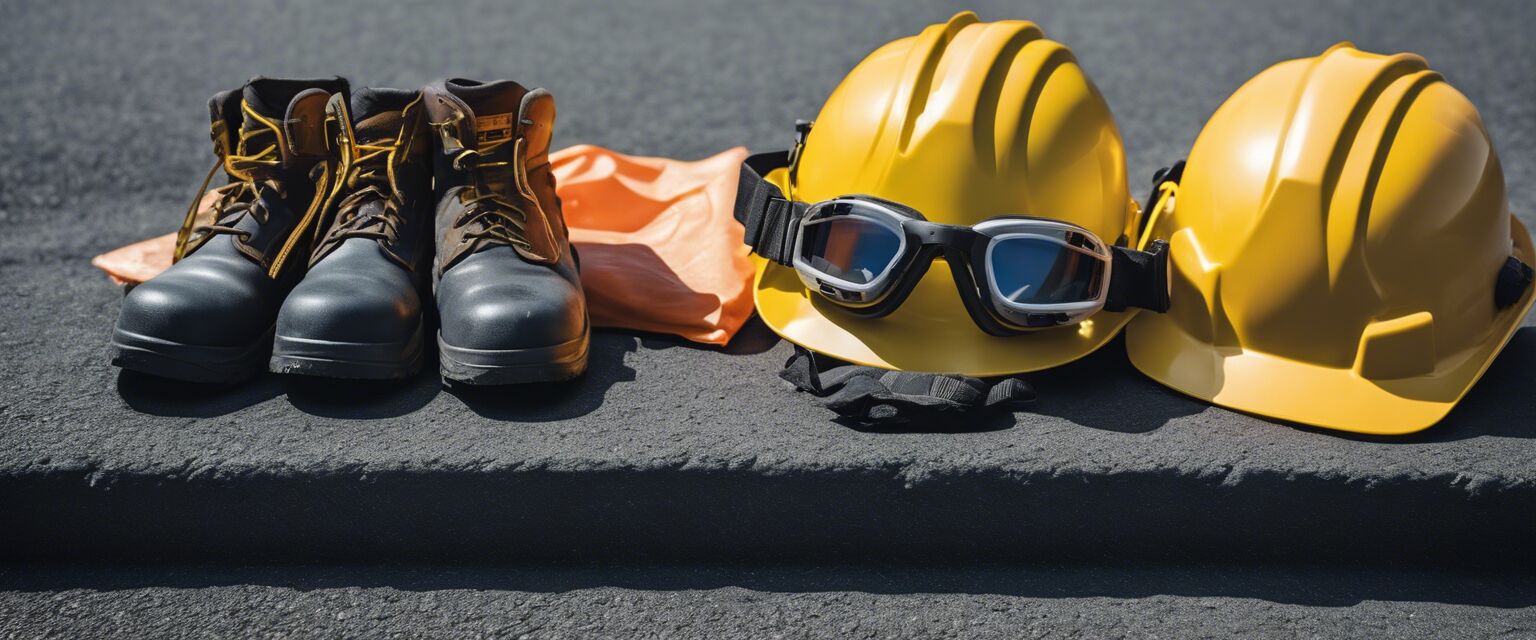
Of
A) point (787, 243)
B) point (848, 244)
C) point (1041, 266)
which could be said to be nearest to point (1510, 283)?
point (1041, 266)

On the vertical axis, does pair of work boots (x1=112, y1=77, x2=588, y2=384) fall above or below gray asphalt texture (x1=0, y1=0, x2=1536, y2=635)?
above

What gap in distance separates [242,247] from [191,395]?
11.2 inches

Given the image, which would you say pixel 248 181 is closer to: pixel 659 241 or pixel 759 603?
pixel 659 241

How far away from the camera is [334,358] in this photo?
1966 mm

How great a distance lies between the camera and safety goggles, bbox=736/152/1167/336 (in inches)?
81.8

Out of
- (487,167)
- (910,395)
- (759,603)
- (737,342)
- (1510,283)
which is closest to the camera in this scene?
(759,603)

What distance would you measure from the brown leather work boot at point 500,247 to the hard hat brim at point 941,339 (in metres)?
0.48

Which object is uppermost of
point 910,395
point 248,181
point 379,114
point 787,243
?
point 379,114

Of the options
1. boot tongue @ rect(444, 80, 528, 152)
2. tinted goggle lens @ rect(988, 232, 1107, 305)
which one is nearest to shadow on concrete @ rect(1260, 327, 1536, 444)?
tinted goggle lens @ rect(988, 232, 1107, 305)

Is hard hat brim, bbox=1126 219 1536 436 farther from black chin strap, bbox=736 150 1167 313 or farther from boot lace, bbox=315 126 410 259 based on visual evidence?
boot lace, bbox=315 126 410 259

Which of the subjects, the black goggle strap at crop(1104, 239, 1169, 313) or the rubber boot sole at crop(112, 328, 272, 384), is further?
the black goggle strap at crop(1104, 239, 1169, 313)

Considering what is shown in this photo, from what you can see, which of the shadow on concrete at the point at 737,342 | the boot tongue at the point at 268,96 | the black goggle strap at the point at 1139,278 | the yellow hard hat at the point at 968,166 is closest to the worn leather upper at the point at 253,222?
the boot tongue at the point at 268,96

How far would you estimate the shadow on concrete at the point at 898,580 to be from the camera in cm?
196

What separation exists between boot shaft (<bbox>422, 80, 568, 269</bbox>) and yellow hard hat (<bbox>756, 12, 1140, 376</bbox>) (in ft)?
1.76
